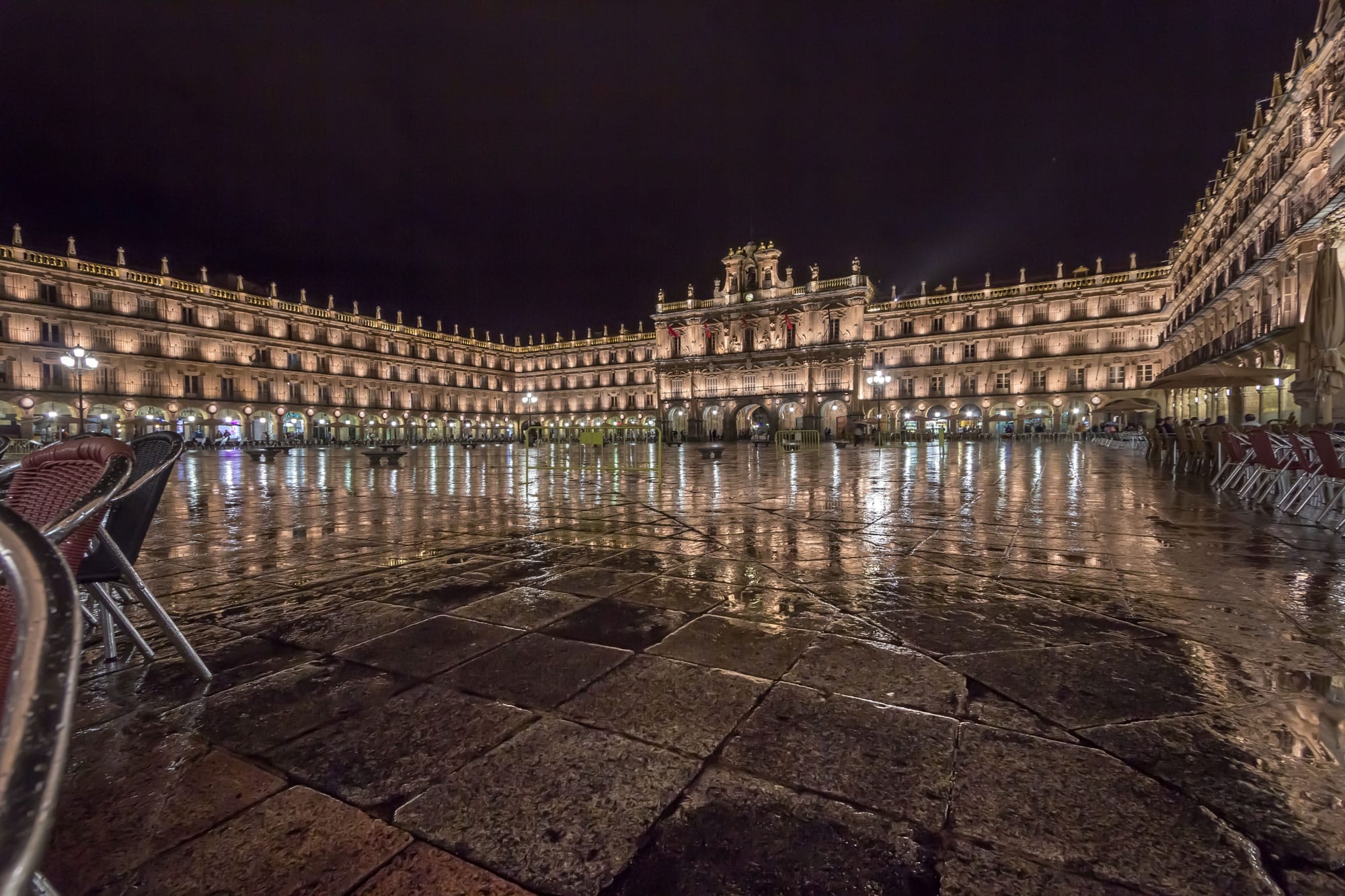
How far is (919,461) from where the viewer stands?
1583 centimetres

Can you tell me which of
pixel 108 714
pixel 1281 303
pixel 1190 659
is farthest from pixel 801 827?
pixel 1281 303

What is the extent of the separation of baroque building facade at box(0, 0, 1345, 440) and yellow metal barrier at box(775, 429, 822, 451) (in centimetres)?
283

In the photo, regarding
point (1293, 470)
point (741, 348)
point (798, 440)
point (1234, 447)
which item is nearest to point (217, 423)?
point (741, 348)

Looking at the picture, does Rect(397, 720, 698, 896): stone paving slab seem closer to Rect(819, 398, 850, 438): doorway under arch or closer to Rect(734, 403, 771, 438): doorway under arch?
Rect(819, 398, 850, 438): doorway under arch

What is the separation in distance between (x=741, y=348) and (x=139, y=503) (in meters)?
47.4

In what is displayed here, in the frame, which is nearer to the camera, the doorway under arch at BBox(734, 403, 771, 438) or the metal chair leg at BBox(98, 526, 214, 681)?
the metal chair leg at BBox(98, 526, 214, 681)

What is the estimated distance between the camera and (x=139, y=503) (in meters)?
2.32

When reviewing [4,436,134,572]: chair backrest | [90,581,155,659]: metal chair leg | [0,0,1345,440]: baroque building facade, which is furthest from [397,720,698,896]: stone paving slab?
[0,0,1345,440]: baroque building facade

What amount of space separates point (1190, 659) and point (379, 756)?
9.28 feet

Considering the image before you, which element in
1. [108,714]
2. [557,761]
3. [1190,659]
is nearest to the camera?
[557,761]

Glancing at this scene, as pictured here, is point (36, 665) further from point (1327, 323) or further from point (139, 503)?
point (1327, 323)

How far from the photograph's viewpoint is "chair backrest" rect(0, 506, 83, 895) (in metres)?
0.50

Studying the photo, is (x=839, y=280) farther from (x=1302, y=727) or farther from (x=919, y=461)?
(x=1302, y=727)

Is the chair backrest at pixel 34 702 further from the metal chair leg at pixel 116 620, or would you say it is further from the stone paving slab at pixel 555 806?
the metal chair leg at pixel 116 620
